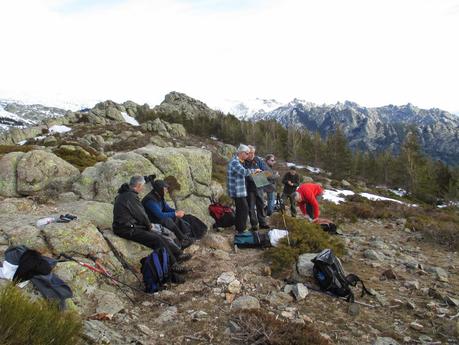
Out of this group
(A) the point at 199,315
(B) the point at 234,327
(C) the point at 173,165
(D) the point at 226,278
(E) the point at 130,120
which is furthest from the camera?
(E) the point at 130,120

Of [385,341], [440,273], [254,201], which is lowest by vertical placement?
[440,273]

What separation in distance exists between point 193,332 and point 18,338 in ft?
10.5

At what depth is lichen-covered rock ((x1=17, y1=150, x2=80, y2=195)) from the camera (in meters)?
11.7

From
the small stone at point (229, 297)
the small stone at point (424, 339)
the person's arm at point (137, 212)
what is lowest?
the small stone at point (424, 339)

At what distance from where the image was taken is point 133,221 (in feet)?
26.5

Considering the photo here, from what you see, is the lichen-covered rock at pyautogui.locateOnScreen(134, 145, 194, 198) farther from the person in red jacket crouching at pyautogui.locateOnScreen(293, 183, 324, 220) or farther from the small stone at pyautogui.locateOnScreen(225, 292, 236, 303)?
the small stone at pyautogui.locateOnScreen(225, 292, 236, 303)

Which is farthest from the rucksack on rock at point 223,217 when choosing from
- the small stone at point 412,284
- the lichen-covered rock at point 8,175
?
the lichen-covered rock at point 8,175

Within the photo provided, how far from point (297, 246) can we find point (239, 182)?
8.15 ft

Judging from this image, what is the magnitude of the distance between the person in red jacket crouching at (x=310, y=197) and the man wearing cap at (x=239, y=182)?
2609 millimetres

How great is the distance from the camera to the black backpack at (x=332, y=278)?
272 inches

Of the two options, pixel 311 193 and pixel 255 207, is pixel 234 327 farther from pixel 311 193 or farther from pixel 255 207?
pixel 311 193

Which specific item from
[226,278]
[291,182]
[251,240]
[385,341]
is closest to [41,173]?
[251,240]

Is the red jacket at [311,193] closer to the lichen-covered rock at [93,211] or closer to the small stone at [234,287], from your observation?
the small stone at [234,287]

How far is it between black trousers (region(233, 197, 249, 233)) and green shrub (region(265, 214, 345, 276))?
3.97 ft
